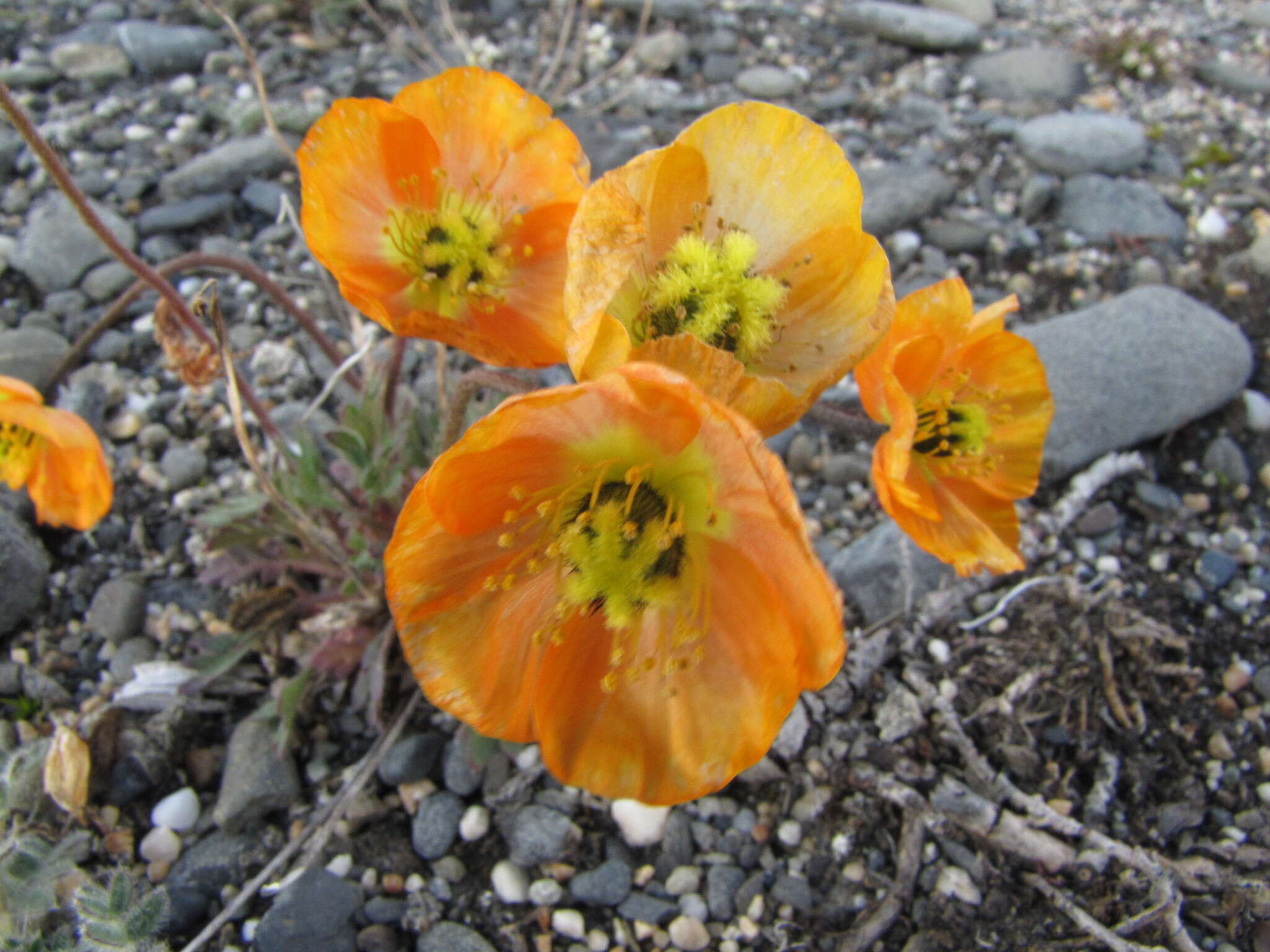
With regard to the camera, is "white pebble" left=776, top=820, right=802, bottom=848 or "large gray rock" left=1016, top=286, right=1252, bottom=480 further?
"large gray rock" left=1016, top=286, right=1252, bottom=480

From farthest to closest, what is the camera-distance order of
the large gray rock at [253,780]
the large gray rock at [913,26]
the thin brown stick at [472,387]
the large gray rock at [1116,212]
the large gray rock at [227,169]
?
the large gray rock at [913,26]
the large gray rock at [1116,212]
the large gray rock at [227,169]
the large gray rock at [253,780]
the thin brown stick at [472,387]

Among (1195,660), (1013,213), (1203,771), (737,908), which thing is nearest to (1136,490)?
(1195,660)

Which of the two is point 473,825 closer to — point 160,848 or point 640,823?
point 640,823

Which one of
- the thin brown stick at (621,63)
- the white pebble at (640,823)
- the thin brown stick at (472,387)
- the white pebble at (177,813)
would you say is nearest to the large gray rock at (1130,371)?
the white pebble at (640,823)

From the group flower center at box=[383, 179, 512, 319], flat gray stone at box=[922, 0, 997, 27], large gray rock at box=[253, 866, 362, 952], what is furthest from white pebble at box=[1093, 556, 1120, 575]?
flat gray stone at box=[922, 0, 997, 27]

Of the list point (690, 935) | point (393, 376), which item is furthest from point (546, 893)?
point (393, 376)

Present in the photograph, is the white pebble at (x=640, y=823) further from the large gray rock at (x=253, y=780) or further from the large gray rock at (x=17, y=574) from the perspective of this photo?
the large gray rock at (x=17, y=574)

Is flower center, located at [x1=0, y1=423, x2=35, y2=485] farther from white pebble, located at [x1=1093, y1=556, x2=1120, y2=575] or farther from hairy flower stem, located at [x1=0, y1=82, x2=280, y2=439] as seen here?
white pebble, located at [x1=1093, y1=556, x2=1120, y2=575]

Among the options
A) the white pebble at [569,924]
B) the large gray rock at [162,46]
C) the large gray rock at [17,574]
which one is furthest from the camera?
the large gray rock at [162,46]
